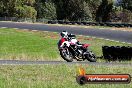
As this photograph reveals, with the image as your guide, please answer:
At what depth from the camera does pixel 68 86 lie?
10.9 m

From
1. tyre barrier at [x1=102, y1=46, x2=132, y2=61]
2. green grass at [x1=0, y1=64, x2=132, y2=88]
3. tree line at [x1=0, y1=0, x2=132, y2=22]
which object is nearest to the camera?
green grass at [x1=0, y1=64, x2=132, y2=88]

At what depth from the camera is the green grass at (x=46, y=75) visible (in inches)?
432

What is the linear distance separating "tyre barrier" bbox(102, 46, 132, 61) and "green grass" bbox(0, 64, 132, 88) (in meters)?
3.53

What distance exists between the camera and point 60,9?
109 metres

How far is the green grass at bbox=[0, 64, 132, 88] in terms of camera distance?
1098 cm

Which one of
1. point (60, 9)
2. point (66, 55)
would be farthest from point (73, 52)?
point (60, 9)

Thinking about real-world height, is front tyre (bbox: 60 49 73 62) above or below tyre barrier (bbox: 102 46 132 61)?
above

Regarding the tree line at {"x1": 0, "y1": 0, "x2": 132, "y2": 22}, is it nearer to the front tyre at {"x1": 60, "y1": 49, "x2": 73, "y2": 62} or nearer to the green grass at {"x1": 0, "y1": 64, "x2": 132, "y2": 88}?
the green grass at {"x1": 0, "y1": 64, "x2": 132, "y2": 88}

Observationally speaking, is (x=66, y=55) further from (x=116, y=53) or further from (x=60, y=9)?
(x=60, y=9)

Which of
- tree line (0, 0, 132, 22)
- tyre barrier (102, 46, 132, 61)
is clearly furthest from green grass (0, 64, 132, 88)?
tree line (0, 0, 132, 22)

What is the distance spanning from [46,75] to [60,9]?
9640 centimetres

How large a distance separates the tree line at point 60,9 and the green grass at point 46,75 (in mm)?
89848

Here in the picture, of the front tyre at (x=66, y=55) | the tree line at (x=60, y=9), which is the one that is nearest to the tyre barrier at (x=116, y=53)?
the front tyre at (x=66, y=55)

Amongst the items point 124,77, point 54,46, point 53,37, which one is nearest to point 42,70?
point 124,77
